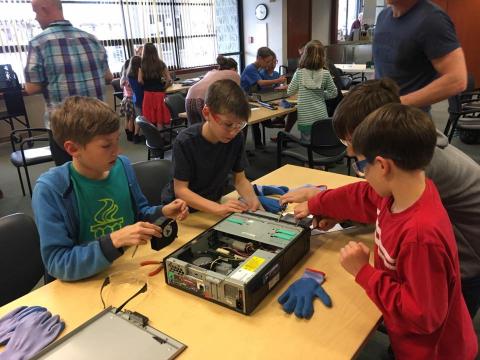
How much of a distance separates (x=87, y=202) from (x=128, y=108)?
477 centimetres

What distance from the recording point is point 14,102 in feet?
18.0

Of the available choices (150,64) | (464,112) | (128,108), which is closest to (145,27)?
(128,108)

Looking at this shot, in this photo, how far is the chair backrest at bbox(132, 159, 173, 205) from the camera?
192 cm

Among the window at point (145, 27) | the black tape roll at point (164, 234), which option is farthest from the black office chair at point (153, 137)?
the window at point (145, 27)

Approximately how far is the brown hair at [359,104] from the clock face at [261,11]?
7.95 meters

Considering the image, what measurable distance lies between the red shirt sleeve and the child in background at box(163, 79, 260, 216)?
0.85ft

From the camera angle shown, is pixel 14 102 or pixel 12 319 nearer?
pixel 12 319

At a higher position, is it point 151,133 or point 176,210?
point 176,210

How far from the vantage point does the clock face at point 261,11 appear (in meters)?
8.45

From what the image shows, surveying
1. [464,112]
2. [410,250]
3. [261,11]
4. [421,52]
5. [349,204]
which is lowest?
[464,112]

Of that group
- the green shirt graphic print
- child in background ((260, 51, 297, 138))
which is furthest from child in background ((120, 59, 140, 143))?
the green shirt graphic print

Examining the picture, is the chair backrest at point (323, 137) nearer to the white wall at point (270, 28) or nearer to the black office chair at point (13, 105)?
the black office chair at point (13, 105)

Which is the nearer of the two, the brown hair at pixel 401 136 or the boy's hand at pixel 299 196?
the brown hair at pixel 401 136

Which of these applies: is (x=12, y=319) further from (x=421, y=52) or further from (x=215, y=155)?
(x=421, y=52)
